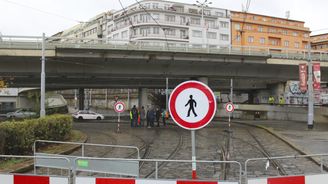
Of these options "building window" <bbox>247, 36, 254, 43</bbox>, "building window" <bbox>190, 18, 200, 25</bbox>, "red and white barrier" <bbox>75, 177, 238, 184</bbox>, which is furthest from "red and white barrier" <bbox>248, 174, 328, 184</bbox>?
"building window" <bbox>247, 36, 254, 43</bbox>

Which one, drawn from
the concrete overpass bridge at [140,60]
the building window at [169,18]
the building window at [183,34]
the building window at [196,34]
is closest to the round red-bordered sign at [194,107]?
the concrete overpass bridge at [140,60]

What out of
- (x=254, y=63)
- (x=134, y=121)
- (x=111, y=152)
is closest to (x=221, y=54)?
(x=254, y=63)

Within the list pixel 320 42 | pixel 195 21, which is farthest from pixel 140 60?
pixel 320 42

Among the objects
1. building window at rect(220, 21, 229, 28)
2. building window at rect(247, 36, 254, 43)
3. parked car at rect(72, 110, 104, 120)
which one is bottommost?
parked car at rect(72, 110, 104, 120)

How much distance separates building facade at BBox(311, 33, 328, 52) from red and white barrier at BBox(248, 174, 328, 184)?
112054 mm

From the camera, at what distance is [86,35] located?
113 metres

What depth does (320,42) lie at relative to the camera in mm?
106938

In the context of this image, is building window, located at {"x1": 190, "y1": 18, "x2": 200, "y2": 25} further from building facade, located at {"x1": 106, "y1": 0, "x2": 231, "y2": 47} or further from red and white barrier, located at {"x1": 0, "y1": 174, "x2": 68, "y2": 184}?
red and white barrier, located at {"x1": 0, "y1": 174, "x2": 68, "y2": 184}

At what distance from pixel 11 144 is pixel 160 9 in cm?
7485

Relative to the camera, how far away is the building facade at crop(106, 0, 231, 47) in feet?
263

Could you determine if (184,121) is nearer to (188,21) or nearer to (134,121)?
(134,121)

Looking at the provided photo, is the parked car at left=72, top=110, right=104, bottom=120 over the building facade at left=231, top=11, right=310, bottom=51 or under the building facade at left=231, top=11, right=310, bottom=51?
under

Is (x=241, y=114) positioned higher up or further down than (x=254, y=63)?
further down

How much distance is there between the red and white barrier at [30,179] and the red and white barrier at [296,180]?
2620 mm
